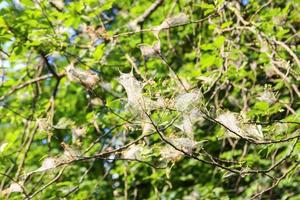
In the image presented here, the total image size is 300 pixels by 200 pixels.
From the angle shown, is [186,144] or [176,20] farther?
[176,20]

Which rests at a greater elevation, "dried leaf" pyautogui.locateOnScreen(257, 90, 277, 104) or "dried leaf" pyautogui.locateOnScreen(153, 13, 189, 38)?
"dried leaf" pyautogui.locateOnScreen(153, 13, 189, 38)

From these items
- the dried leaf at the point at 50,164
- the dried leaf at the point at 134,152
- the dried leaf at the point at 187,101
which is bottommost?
the dried leaf at the point at 134,152

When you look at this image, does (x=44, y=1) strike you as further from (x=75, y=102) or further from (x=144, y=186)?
(x=144, y=186)

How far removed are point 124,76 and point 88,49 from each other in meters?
1.95

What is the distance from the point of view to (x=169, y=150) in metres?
2.44

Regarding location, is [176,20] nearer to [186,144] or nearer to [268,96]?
[268,96]

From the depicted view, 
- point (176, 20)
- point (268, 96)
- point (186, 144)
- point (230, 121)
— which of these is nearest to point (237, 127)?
point (230, 121)

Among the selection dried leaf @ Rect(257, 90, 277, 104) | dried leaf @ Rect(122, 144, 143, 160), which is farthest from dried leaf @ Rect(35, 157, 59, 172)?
dried leaf @ Rect(257, 90, 277, 104)

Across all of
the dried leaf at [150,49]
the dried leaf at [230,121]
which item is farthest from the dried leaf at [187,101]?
the dried leaf at [150,49]

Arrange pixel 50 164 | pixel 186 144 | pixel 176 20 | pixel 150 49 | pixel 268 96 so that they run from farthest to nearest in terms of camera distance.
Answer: pixel 176 20, pixel 150 49, pixel 268 96, pixel 50 164, pixel 186 144

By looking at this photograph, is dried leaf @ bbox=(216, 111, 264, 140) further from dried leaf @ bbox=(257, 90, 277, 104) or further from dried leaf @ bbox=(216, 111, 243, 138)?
dried leaf @ bbox=(257, 90, 277, 104)

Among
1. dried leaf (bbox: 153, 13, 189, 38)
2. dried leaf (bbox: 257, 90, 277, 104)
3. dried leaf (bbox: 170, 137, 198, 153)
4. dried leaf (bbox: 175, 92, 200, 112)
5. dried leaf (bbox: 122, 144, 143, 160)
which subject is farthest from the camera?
dried leaf (bbox: 153, 13, 189, 38)

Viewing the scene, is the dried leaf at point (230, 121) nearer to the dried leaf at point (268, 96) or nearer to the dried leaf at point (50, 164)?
the dried leaf at point (268, 96)

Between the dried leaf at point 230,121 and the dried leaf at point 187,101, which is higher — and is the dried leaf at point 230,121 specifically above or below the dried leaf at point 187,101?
below
